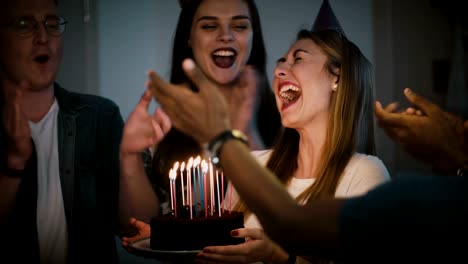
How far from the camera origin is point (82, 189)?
262 cm

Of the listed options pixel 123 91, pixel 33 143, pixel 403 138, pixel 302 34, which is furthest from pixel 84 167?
pixel 403 138

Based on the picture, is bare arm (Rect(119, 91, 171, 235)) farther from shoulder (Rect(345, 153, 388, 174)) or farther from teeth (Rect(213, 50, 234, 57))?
shoulder (Rect(345, 153, 388, 174))

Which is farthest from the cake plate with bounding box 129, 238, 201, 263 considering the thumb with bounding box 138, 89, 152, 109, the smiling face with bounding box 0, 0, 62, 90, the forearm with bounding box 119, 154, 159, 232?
the smiling face with bounding box 0, 0, 62, 90

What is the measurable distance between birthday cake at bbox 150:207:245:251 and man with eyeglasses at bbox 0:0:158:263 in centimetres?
56

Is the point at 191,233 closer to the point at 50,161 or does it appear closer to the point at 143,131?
the point at 143,131

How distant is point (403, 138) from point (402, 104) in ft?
4.00

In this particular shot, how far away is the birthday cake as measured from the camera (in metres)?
2.15

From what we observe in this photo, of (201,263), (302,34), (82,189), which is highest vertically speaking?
(302,34)

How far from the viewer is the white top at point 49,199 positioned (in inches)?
99.7

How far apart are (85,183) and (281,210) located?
1574 mm

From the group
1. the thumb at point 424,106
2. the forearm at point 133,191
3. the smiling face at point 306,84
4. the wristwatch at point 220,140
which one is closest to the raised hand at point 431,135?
the thumb at point 424,106

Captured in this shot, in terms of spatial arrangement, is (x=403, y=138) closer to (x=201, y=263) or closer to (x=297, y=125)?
(x=297, y=125)

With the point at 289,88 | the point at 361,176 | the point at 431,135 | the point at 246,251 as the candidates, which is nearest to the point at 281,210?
the point at 246,251

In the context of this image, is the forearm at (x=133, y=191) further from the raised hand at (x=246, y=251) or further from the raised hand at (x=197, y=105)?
the raised hand at (x=197, y=105)
